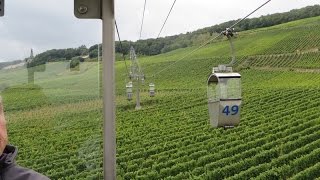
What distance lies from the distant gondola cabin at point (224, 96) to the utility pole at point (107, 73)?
401 centimetres

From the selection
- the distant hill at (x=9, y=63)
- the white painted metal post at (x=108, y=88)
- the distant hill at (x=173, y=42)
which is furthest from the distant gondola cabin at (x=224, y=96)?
the distant hill at (x=9, y=63)

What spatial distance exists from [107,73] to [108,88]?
0.19 feet

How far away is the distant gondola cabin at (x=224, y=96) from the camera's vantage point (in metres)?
5.95

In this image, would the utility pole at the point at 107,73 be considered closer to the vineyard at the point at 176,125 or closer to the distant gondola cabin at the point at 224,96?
the vineyard at the point at 176,125

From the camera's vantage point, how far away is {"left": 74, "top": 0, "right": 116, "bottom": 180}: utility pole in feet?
6.28

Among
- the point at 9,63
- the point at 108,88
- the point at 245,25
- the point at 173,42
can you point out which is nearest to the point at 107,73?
the point at 108,88

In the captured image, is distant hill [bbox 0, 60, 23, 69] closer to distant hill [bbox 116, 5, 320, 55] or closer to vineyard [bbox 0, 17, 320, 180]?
vineyard [bbox 0, 17, 320, 180]

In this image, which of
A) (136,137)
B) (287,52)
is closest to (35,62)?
(136,137)

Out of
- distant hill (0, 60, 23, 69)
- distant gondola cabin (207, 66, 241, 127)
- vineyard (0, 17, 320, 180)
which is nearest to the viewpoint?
distant hill (0, 60, 23, 69)

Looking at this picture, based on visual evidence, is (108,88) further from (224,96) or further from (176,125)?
(176,125)

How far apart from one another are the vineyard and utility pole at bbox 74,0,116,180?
0.03m

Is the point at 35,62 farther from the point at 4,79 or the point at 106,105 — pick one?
the point at 106,105

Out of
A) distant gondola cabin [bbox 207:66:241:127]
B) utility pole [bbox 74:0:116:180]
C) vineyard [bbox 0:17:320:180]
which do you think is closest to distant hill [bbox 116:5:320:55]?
vineyard [bbox 0:17:320:180]

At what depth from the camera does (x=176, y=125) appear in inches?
1024
